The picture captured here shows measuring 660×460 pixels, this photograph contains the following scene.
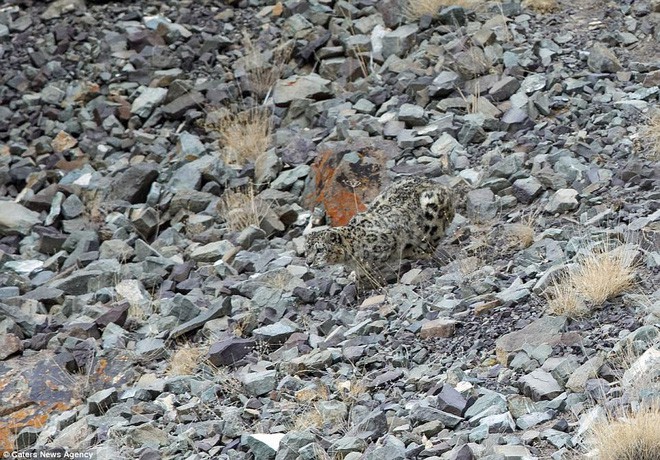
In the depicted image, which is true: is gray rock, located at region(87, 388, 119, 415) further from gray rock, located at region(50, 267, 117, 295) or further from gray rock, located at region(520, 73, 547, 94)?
gray rock, located at region(520, 73, 547, 94)

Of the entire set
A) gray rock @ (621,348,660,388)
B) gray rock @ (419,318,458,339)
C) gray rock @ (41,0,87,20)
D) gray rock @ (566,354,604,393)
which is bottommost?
gray rock @ (41,0,87,20)

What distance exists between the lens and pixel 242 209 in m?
12.6

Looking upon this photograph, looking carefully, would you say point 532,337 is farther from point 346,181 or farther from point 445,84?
point 445,84

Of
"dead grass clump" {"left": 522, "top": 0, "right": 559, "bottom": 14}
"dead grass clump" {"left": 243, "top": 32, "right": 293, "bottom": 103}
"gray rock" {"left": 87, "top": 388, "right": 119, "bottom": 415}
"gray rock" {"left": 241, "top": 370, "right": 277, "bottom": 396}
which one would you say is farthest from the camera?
"dead grass clump" {"left": 243, "top": 32, "right": 293, "bottom": 103}

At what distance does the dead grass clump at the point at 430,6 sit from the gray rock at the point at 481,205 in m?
4.61

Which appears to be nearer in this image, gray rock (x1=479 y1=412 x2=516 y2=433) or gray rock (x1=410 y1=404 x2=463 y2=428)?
gray rock (x1=479 y1=412 x2=516 y2=433)

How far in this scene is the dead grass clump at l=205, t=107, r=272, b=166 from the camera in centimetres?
1395

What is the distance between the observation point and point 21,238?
13.5 meters

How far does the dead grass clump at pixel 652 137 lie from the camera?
1107 cm

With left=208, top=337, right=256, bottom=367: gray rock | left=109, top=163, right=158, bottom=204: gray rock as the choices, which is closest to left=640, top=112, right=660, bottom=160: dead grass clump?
left=208, top=337, right=256, bottom=367: gray rock

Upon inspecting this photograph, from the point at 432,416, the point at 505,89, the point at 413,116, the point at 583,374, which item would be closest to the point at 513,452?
the point at 432,416

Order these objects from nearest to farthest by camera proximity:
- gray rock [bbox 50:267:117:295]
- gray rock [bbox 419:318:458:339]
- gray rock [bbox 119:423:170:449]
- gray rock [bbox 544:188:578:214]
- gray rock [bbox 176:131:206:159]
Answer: gray rock [bbox 119:423:170:449] < gray rock [bbox 419:318:458:339] < gray rock [bbox 544:188:578:214] < gray rock [bbox 50:267:117:295] < gray rock [bbox 176:131:206:159]

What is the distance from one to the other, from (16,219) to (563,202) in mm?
6702

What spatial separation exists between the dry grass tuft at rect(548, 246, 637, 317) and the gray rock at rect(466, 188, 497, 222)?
2376mm
